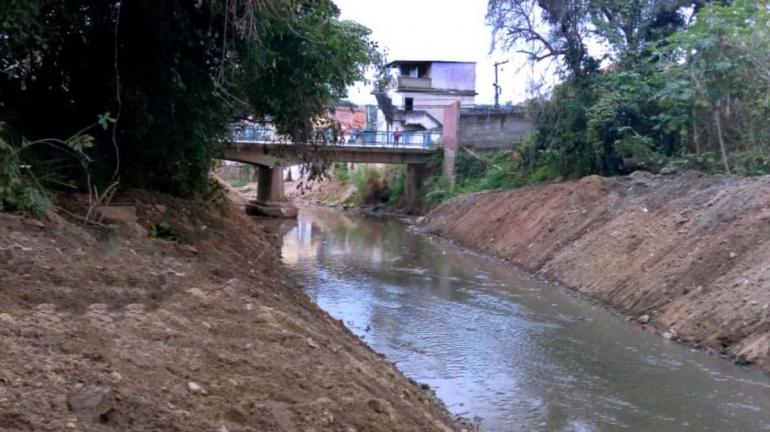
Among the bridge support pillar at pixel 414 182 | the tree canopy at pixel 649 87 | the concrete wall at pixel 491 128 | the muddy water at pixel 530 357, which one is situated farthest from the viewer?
the bridge support pillar at pixel 414 182

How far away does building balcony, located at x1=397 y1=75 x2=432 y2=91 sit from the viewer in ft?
187

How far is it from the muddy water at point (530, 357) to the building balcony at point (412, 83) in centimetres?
3709

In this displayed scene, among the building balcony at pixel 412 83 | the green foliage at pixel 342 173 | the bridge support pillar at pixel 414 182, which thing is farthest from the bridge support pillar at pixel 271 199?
the building balcony at pixel 412 83

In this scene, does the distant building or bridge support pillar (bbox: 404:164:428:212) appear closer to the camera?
bridge support pillar (bbox: 404:164:428:212)

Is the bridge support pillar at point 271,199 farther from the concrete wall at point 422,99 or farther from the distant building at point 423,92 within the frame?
the concrete wall at point 422,99

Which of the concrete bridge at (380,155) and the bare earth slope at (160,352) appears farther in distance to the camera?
the concrete bridge at (380,155)

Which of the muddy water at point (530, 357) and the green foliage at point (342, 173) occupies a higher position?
the green foliage at point (342, 173)

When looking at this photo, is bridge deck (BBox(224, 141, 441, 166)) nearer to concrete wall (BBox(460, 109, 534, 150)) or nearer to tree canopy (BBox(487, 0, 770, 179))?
concrete wall (BBox(460, 109, 534, 150))

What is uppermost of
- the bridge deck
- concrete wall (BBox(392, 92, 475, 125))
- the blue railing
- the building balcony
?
the building balcony

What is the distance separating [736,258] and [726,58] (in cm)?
725

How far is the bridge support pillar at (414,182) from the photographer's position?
4430 cm

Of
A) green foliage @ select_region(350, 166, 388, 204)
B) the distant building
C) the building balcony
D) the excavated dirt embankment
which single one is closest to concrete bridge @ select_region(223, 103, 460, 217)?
green foliage @ select_region(350, 166, 388, 204)

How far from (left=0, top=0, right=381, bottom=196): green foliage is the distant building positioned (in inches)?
1683

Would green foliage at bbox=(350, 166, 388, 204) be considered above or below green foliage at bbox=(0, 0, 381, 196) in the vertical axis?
below
